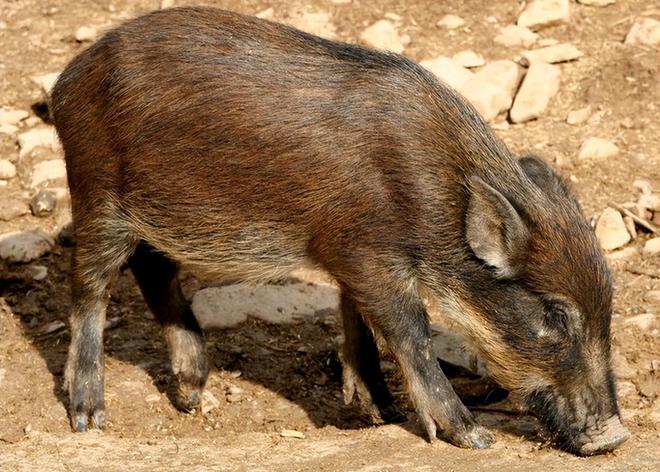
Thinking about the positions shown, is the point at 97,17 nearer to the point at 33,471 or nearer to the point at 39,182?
the point at 39,182

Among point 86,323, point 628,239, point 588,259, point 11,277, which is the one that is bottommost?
point 11,277

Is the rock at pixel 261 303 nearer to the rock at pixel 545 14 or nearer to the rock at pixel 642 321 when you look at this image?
the rock at pixel 642 321

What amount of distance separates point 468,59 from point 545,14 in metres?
0.79

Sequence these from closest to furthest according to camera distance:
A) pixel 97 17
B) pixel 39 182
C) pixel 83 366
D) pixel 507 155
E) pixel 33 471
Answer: pixel 33 471 → pixel 507 155 → pixel 83 366 → pixel 39 182 → pixel 97 17

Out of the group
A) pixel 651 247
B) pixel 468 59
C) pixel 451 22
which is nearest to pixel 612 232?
pixel 651 247

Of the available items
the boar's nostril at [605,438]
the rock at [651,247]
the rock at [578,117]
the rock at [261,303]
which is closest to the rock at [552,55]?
the rock at [578,117]

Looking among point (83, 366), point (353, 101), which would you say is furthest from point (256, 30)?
point (83, 366)

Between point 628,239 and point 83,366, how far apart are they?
139 inches

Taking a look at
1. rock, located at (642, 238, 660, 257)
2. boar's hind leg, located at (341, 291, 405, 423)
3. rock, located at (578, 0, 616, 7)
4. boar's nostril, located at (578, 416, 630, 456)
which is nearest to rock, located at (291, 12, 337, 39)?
rock, located at (578, 0, 616, 7)

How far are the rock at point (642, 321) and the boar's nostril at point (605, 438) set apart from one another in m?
1.53

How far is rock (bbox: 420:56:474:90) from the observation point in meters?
8.80

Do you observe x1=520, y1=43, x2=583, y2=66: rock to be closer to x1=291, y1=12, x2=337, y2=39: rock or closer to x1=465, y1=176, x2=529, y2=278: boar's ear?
x1=291, y1=12, x2=337, y2=39: rock

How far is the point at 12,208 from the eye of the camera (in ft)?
26.6

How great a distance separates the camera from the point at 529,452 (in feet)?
18.0
